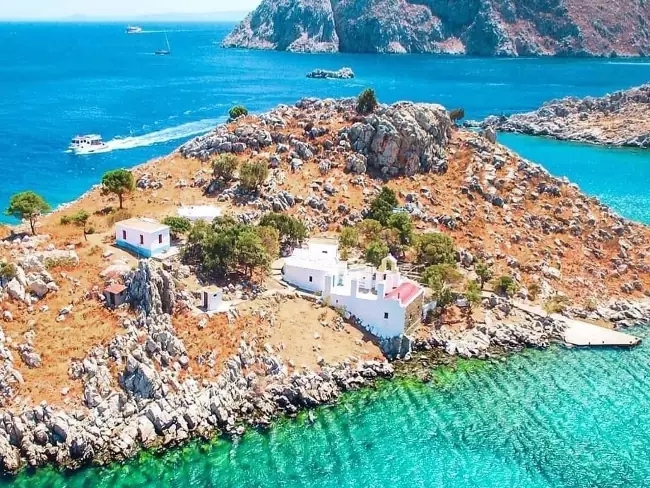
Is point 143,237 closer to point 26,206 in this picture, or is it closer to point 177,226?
point 177,226

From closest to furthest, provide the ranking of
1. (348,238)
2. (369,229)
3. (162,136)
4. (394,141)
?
(348,238) → (369,229) → (394,141) → (162,136)

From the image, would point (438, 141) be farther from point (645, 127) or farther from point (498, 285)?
point (645, 127)

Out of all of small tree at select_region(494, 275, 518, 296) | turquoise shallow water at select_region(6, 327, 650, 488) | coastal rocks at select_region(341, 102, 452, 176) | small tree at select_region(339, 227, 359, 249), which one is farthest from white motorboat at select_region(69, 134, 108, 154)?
turquoise shallow water at select_region(6, 327, 650, 488)

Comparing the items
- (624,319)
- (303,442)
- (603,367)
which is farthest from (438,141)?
(303,442)

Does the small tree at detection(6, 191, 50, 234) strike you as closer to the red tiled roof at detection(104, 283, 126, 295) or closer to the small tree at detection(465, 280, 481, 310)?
the red tiled roof at detection(104, 283, 126, 295)

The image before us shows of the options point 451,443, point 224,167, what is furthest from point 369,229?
point 451,443
